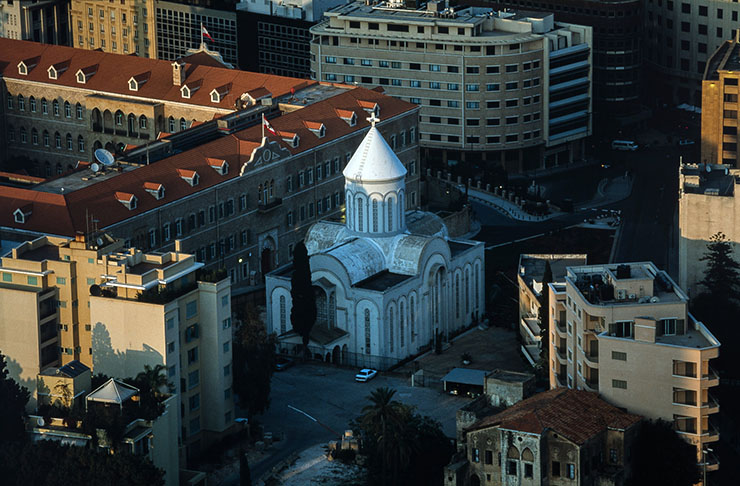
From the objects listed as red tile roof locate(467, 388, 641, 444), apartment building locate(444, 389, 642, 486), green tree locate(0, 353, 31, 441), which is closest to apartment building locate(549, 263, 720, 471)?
red tile roof locate(467, 388, 641, 444)

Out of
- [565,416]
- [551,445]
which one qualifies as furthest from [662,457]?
[551,445]

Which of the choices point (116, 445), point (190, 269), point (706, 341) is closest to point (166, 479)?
point (116, 445)

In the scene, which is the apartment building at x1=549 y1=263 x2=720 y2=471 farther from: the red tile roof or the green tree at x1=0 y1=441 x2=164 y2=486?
the green tree at x1=0 y1=441 x2=164 y2=486

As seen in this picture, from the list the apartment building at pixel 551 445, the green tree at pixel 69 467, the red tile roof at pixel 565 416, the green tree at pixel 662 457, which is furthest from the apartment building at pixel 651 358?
the green tree at pixel 69 467

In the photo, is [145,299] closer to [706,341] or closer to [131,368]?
[131,368]

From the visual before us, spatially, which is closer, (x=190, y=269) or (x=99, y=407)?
(x=99, y=407)

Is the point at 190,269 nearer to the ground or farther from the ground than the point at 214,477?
farther from the ground
